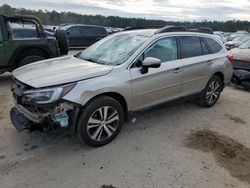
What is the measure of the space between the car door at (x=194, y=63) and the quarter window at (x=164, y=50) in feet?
0.72

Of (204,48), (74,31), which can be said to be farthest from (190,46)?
(74,31)

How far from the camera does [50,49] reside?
7.80 metres

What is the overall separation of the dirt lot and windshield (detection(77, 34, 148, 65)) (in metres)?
1.24

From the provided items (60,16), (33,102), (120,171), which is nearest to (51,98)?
(33,102)

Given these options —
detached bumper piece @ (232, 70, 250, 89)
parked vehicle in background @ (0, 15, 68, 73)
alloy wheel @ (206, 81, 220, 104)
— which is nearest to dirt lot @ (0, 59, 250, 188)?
alloy wheel @ (206, 81, 220, 104)

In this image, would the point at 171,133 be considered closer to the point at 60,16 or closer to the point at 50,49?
the point at 50,49

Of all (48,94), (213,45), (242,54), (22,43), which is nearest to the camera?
(48,94)

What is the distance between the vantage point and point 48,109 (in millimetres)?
3406

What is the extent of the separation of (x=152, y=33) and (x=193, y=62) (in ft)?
3.47

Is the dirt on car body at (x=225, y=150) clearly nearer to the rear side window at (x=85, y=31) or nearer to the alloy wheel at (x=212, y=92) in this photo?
the alloy wheel at (x=212, y=92)

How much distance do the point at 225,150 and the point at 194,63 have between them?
1.82 m

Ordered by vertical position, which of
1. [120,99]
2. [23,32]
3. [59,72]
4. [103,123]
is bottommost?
[103,123]

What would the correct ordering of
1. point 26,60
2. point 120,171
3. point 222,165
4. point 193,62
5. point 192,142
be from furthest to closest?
point 26,60 < point 193,62 < point 192,142 < point 222,165 < point 120,171

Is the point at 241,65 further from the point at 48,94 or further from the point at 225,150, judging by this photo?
the point at 48,94
